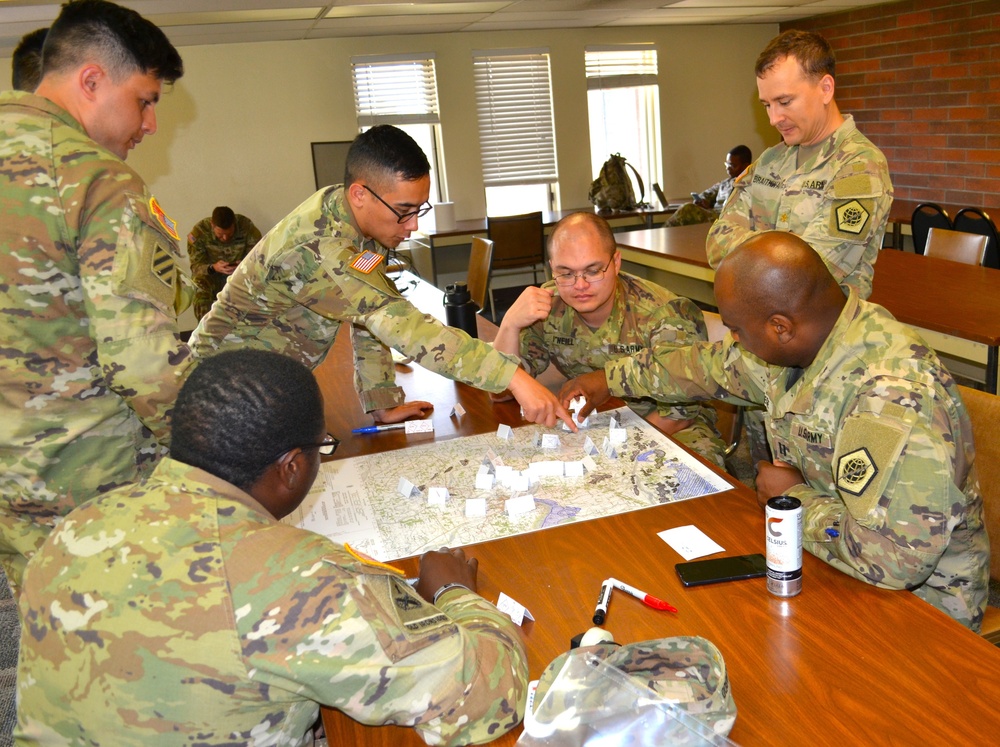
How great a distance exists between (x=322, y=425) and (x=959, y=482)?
3.69 feet

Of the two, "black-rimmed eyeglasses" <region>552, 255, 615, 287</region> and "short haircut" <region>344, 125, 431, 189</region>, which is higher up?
"short haircut" <region>344, 125, 431, 189</region>

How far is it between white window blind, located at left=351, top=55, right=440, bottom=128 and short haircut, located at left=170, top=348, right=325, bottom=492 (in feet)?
24.8

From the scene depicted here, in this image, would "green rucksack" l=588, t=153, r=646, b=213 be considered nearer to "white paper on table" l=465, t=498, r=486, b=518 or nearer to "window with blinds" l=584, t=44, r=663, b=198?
"window with blinds" l=584, t=44, r=663, b=198

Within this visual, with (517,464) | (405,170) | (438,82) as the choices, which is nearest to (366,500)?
(517,464)

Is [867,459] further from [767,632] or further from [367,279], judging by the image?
[367,279]

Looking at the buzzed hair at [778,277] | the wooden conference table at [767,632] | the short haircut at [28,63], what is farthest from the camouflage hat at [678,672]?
the short haircut at [28,63]

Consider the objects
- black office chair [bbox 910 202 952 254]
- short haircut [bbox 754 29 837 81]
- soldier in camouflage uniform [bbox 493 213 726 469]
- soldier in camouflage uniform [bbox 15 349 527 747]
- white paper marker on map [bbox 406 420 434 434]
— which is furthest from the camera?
black office chair [bbox 910 202 952 254]

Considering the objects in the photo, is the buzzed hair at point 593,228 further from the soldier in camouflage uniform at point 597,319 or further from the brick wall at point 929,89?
the brick wall at point 929,89

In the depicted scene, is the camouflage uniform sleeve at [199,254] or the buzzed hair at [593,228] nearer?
the buzzed hair at [593,228]

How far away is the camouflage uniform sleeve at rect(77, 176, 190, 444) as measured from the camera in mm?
1482

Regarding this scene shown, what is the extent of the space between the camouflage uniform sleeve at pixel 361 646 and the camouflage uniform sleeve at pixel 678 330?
154 cm

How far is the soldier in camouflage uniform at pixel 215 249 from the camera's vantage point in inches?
270

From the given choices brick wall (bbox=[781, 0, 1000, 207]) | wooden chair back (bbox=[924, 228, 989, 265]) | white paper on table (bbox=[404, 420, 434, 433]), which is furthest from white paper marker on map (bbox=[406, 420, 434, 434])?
brick wall (bbox=[781, 0, 1000, 207])

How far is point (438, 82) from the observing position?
824 cm
